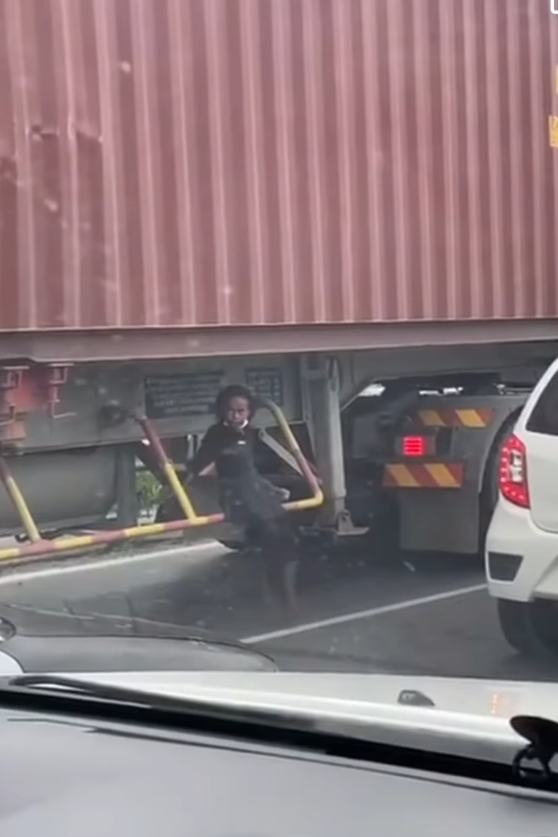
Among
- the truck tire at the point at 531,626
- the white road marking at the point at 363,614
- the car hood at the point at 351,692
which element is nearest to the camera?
the car hood at the point at 351,692

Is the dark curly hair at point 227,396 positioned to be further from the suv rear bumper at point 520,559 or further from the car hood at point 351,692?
the car hood at point 351,692

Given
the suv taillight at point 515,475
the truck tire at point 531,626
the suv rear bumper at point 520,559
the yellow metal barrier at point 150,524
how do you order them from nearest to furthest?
the suv rear bumper at point 520,559 < the truck tire at point 531,626 < the suv taillight at point 515,475 < the yellow metal barrier at point 150,524

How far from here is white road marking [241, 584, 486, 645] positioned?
21.8ft

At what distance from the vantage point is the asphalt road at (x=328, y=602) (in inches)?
235

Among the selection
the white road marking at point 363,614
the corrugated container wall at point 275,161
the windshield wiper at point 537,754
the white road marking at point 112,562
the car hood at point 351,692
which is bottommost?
the white road marking at point 363,614

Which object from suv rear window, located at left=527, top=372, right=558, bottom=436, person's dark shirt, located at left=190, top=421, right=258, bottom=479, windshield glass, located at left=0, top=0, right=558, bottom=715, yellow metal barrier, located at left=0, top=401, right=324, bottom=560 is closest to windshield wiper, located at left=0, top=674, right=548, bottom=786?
windshield glass, located at left=0, top=0, right=558, bottom=715

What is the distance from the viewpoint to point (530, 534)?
5762mm

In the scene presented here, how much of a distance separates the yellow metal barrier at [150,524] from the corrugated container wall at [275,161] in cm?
77

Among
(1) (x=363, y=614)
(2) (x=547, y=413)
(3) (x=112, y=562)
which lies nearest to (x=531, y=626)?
(2) (x=547, y=413)

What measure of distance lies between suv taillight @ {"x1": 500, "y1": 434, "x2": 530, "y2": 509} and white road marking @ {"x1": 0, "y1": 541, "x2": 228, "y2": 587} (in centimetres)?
188

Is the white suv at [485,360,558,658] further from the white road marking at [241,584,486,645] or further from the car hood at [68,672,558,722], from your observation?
the car hood at [68,672,558,722]

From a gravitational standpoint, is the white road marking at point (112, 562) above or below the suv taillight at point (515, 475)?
below

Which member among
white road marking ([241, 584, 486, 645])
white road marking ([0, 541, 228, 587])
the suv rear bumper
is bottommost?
white road marking ([241, 584, 486, 645])

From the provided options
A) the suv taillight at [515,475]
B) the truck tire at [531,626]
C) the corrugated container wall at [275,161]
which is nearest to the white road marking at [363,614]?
the truck tire at [531,626]
